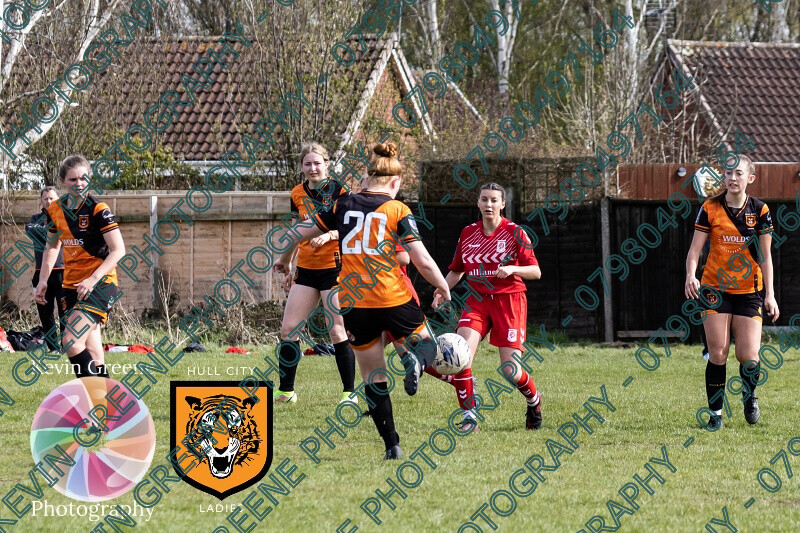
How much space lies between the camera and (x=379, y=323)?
249 inches

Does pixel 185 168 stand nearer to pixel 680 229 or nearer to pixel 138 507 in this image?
pixel 680 229

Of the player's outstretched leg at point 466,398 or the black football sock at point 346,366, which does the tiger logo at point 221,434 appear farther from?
the black football sock at point 346,366

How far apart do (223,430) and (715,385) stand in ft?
13.7

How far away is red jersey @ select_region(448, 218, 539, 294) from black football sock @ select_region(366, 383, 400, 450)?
1.63m

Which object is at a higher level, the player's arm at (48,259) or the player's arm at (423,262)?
the player's arm at (423,262)

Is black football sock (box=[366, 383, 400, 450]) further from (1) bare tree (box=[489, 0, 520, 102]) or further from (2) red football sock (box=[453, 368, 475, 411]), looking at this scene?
(1) bare tree (box=[489, 0, 520, 102])

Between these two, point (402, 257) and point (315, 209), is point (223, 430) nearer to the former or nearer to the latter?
point (402, 257)

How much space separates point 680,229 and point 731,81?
13137 mm

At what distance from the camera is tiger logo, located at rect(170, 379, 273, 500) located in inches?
208

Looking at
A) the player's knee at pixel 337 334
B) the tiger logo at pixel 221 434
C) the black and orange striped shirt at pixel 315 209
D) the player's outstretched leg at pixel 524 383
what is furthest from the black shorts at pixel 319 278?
the tiger logo at pixel 221 434

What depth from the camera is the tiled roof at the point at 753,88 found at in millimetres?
25141

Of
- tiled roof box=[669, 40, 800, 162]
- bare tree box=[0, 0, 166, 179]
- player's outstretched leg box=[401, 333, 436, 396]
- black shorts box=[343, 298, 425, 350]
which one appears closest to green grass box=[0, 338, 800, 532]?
player's outstretched leg box=[401, 333, 436, 396]

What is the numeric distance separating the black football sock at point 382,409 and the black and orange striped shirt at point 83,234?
8.12ft

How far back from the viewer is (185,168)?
18.1 metres
